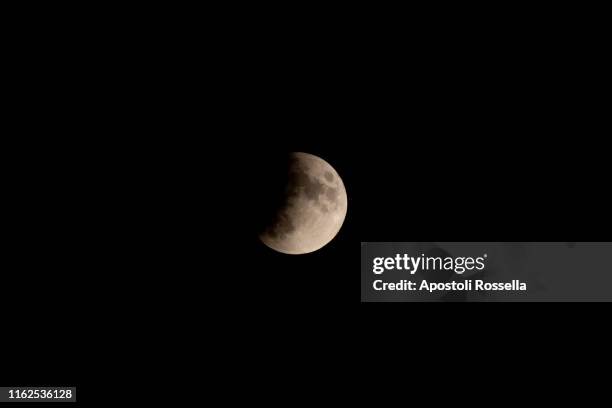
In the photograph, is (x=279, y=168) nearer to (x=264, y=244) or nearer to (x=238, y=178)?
(x=238, y=178)

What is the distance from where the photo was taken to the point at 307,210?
5973 millimetres

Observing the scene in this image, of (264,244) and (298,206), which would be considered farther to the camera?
(264,244)

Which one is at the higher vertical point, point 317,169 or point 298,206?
point 317,169

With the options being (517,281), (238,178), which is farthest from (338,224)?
(517,281)

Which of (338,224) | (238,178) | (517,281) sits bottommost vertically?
(517,281)

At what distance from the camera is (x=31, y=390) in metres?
5.98

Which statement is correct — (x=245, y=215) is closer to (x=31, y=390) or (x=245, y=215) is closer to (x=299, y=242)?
(x=299, y=242)

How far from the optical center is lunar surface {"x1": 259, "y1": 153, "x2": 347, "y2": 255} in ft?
19.6

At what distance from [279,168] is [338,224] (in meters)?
1.18

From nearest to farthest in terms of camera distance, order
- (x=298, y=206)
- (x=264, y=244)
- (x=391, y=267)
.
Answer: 1. (x=298, y=206)
2. (x=264, y=244)
3. (x=391, y=267)

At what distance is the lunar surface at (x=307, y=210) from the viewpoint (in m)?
5.97

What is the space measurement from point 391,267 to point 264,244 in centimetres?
213

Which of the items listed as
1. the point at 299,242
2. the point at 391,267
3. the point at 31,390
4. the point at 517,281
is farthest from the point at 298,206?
the point at 31,390

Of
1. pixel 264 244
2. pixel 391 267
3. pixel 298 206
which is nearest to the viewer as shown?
pixel 298 206
